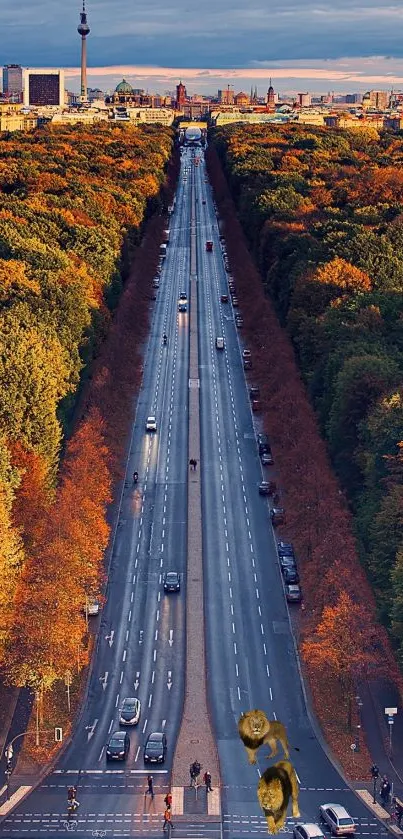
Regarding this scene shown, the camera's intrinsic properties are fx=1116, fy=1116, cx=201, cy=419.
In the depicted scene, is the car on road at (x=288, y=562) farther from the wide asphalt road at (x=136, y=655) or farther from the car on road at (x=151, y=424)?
the car on road at (x=151, y=424)

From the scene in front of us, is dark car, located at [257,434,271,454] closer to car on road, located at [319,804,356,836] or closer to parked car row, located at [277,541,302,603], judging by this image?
parked car row, located at [277,541,302,603]

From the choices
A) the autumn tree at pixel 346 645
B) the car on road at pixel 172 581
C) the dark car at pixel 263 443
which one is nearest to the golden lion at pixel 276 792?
the autumn tree at pixel 346 645

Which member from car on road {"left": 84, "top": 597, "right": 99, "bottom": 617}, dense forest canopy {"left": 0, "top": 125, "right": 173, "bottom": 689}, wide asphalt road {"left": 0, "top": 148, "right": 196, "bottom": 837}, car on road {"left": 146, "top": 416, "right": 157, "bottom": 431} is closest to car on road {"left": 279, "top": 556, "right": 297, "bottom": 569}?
wide asphalt road {"left": 0, "top": 148, "right": 196, "bottom": 837}

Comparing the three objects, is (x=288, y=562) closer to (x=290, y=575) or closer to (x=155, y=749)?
A: (x=290, y=575)

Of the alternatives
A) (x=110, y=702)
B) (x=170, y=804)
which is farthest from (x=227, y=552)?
(x=170, y=804)

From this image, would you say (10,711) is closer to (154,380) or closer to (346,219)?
(154,380)

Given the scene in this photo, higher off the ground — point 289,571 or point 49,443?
point 49,443

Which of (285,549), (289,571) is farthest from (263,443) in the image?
(289,571)
